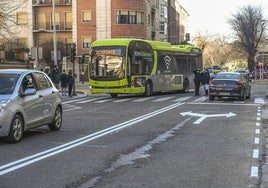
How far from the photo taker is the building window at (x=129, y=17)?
231 ft

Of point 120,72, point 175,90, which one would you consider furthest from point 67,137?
point 175,90

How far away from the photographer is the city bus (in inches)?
1156

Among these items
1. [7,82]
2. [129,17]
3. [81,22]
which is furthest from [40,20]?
[7,82]

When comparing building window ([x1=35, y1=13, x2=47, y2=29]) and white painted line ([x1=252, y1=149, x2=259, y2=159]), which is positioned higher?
building window ([x1=35, y1=13, x2=47, y2=29])

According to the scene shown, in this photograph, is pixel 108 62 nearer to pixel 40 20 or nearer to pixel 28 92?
pixel 28 92

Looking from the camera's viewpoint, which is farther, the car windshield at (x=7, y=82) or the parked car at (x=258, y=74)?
the parked car at (x=258, y=74)

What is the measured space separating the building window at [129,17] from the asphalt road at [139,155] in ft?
179

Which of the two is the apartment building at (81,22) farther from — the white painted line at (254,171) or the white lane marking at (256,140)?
the white painted line at (254,171)

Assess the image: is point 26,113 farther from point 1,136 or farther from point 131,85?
point 131,85

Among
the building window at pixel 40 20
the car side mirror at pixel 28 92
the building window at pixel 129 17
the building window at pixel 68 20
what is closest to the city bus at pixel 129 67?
the car side mirror at pixel 28 92

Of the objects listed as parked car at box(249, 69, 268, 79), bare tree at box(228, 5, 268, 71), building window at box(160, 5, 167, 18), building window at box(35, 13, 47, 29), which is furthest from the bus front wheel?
building window at box(160, 5, 167, 18)

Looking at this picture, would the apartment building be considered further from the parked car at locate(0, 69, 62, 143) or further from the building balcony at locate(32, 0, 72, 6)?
the parked car at locate(0, 69, 62, 143)

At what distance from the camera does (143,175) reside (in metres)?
8.06

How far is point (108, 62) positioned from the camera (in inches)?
1166
